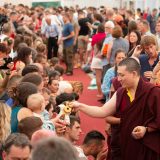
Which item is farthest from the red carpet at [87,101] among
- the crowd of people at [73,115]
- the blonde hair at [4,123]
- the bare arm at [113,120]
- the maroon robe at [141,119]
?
the blonde hair at [4,123]

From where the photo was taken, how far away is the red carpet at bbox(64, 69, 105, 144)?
8758 millimetres

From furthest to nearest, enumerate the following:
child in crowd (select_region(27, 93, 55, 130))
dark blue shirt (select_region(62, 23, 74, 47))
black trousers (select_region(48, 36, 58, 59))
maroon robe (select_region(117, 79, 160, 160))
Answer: black trousers (select_region(48, 36, 58, 59)) < dark blue shirt (select_region(62, 23, 74, 47)) < child in crowd (select_region(27, 93, 55, 130)) < maroon robe (select_region(117, 79, 160, 160))

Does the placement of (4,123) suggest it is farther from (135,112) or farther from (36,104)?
(135,112)

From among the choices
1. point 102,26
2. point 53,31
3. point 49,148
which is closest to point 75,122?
point 49,148

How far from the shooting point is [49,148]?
2.48m

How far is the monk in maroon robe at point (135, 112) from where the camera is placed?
4977mm

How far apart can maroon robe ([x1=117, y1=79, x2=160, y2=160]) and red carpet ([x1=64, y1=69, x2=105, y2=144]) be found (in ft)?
8.97

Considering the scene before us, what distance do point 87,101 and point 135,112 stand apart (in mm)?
5745

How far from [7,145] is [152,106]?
1.65 m

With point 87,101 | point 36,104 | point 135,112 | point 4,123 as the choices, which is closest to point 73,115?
point 36,104

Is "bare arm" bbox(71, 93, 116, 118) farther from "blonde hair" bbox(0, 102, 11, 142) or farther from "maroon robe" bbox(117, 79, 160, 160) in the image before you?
"blonde hair" bbox(0, 102, 11, 142)

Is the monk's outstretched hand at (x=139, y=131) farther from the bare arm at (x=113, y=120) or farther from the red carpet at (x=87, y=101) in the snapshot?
the red carpet at (x=87, y=101)

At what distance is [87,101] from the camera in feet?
35.3

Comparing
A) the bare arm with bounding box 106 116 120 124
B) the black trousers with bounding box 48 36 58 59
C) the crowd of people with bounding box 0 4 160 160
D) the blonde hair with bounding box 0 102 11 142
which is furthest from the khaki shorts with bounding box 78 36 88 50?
the blonde hair with bounding box 0 102 11 142
